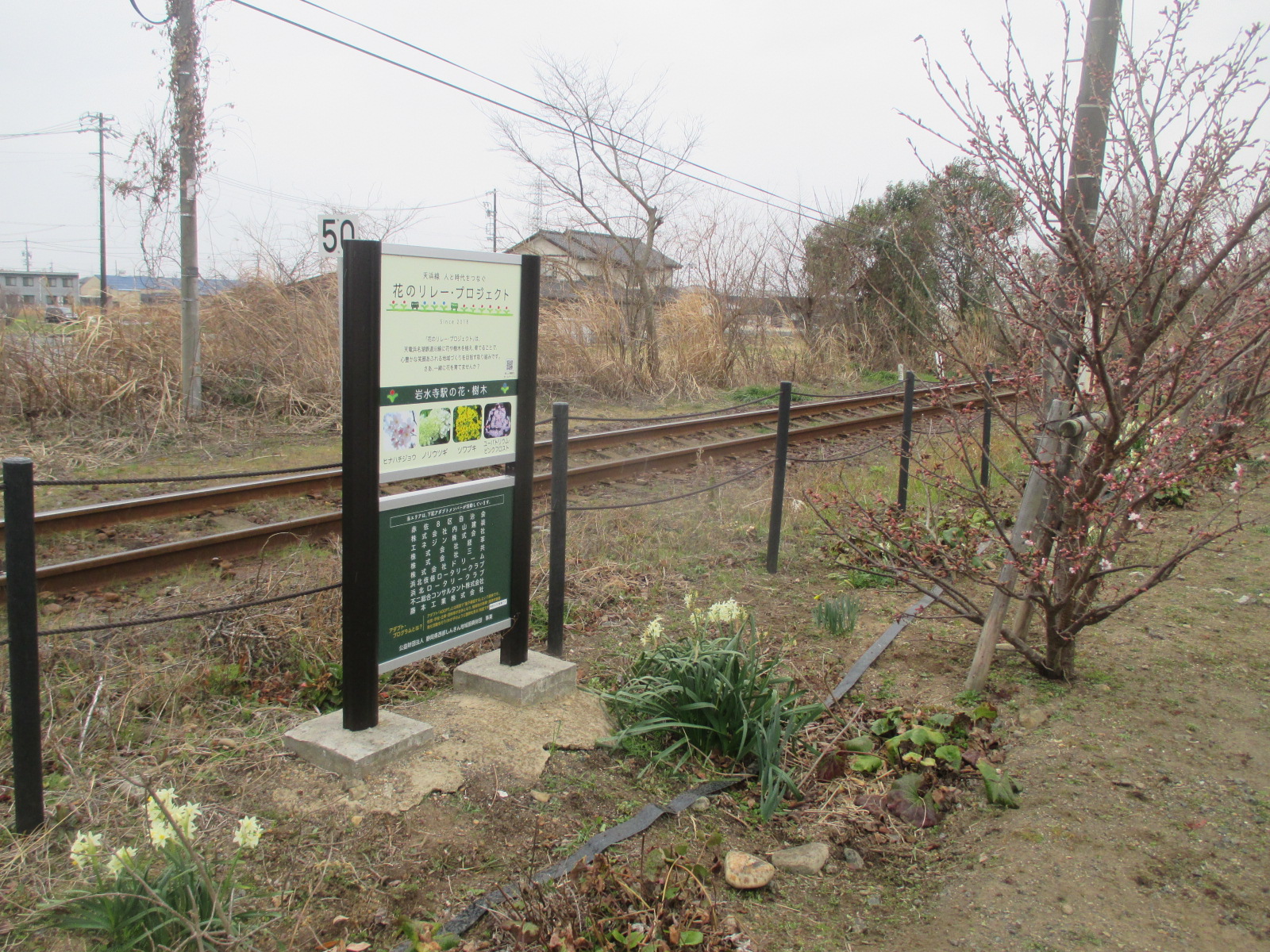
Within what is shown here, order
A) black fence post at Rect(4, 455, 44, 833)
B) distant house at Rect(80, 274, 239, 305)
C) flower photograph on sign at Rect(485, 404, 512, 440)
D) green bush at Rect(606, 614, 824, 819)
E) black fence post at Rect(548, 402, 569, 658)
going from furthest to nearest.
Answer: distant house at Rect(80, 274, 239, 305), black fence post at Rect(548, 402, 569, 658), flower photograph on sign at Rect(485, 404, 512, 440), green bush at Rect(606, 614, 824, 819), black fence post at Rect(4, 455, 44, 833)

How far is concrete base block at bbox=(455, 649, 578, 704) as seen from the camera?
13.8ft

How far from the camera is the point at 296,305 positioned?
12789 mm

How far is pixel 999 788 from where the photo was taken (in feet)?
11.7

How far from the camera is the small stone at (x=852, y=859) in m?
3.28

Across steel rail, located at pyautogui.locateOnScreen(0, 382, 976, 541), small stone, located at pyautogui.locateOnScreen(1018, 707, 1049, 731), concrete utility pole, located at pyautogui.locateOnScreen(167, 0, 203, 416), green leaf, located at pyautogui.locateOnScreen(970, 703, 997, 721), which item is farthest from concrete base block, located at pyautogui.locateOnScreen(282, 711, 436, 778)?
concrete utility pole, located at pyautogui.locateOnScreen(167, 0, 203, 416)

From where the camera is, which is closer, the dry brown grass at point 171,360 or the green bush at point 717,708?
the green bush at point 717,708

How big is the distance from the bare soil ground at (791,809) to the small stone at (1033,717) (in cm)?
1

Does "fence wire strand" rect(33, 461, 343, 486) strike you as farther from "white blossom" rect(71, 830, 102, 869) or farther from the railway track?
"white blossom" rect(71, 830, 102, 869)

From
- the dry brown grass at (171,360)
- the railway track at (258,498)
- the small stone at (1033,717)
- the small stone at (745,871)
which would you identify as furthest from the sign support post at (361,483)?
the dry brown grass at (171,360)

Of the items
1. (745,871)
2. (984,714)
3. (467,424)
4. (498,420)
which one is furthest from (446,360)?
(984,714)

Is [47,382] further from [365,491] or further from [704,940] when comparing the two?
[704,940]

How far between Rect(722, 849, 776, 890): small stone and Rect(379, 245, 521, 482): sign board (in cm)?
183

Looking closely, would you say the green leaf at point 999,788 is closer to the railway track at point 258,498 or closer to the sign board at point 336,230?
the railway track at point 258,498

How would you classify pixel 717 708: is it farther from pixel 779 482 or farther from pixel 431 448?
pixel 779 482
